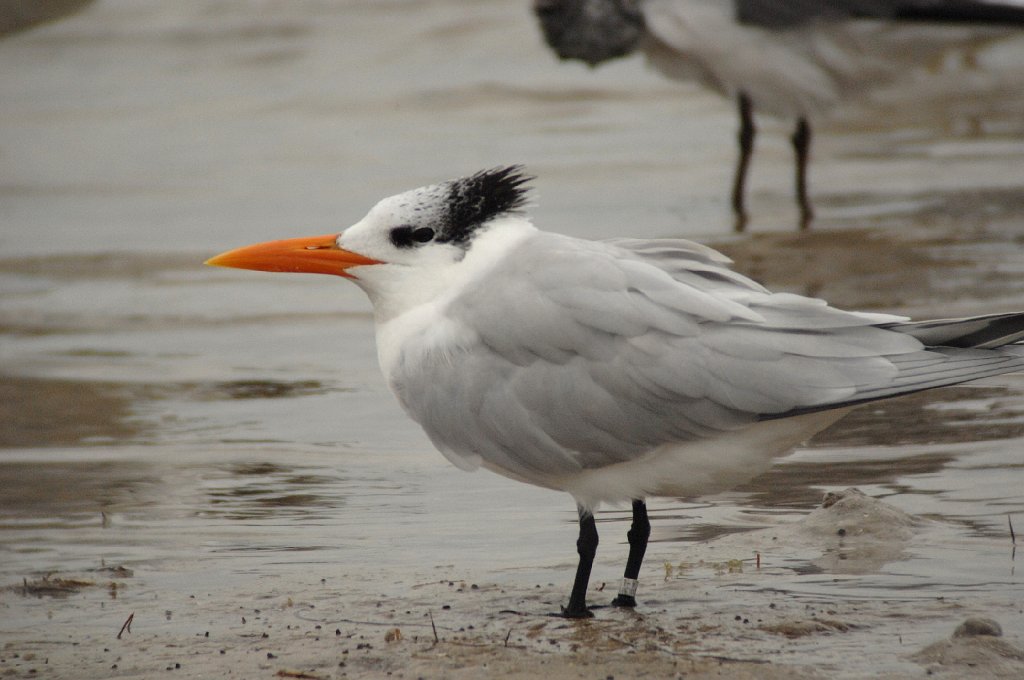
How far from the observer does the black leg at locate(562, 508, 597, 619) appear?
4086 millimetres

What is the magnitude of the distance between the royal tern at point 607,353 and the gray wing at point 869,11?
5.51 metres

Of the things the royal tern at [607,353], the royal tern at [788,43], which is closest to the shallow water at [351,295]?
the royal tern at [607,353]

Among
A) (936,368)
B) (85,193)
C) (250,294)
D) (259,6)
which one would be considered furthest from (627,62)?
(936,368)

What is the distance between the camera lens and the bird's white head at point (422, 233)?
434 cm

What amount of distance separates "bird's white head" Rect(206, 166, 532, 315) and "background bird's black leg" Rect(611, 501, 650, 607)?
0.84m

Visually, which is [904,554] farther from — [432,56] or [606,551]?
[432,56]

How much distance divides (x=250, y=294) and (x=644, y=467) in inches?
193

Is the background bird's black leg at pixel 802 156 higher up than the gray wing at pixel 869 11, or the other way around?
the gray wing at pixel 869 11

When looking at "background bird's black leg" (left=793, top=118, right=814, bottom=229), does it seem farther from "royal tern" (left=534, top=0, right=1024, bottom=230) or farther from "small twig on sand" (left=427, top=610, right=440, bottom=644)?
"small twig on sand" (left=427, top=610, right=440, bottom=644)

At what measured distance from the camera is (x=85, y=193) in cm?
1170

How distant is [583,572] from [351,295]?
4733mm

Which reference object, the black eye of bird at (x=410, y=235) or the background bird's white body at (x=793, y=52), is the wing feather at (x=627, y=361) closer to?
the black eye of bird at (x=410, y=235)

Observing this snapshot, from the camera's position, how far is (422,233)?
4.36 m

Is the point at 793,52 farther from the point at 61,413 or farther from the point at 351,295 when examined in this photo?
the point at 61,413
